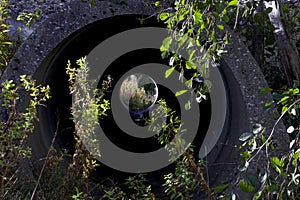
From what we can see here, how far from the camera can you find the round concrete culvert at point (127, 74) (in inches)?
145

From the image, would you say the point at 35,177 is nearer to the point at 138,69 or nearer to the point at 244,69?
Result: the point at 244,69

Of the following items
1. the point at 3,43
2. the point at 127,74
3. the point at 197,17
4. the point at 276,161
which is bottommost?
the point at 127,74

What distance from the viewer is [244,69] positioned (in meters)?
3.66

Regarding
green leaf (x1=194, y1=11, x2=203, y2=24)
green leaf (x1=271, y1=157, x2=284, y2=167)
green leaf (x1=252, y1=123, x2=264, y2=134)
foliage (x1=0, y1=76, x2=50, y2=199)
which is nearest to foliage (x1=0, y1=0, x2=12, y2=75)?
foliage (x1=0, y1=76, x2=50, y2=199)

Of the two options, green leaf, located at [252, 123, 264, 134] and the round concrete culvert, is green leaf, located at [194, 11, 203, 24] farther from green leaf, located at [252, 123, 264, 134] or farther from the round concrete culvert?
the round concrete culvert

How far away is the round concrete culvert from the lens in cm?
369

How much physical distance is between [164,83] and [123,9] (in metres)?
2.14

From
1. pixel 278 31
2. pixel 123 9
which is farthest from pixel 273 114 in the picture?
pixel 123 9

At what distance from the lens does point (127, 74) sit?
585cm

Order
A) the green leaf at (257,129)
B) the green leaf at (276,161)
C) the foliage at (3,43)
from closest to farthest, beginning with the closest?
the green leaf at (276,161) → the green leaf at (257,129) → the foliage at (3,43)

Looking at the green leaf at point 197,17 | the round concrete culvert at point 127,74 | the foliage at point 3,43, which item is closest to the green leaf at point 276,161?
the green leaf at point 197,17

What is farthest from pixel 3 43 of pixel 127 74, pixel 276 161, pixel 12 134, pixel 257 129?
pixel 276 161

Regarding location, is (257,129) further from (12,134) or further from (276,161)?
(12,134)

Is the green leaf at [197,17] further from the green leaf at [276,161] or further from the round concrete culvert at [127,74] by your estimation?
the round concrete culvert at [127,74]
